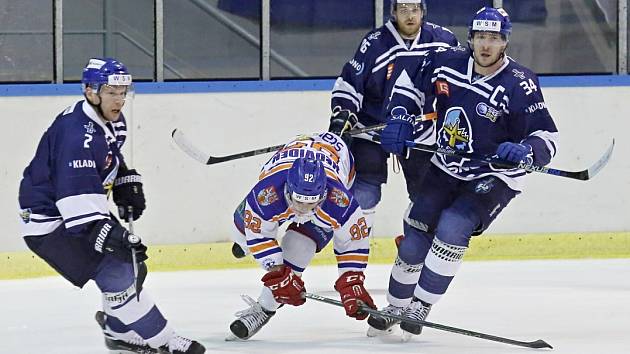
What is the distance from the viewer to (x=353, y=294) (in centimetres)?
433

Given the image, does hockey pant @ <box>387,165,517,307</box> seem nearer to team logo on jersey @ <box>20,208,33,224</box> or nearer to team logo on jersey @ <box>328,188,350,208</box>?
team logo on jersey @ <box>328,188,350,208</box>

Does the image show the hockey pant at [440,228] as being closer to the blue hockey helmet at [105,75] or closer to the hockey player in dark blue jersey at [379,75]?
the hockey player in dark blue jersey at [379,75]

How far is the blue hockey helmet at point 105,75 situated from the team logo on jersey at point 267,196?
0.51 meters

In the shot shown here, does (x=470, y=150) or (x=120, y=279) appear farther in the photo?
(x=470, y=150)

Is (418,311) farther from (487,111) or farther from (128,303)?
(128,303)

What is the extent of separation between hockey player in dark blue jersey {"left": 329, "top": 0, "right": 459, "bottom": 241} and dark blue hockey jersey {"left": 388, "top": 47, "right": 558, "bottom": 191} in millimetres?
671

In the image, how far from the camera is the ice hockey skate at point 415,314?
4492 mm

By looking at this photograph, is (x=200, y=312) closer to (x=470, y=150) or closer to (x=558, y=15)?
(x=470, y=150)

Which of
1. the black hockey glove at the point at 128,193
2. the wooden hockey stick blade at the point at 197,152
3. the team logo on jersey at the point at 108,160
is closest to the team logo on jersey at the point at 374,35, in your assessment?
the wooden hockey stick blade at the point at 197,152

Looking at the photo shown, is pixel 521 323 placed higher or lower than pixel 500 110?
lower

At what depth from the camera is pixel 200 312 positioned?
5.24 meters

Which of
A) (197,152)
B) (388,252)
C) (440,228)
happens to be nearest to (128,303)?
(440,228)

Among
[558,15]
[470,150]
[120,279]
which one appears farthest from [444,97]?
[558,15]

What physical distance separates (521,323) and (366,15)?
247 cm
